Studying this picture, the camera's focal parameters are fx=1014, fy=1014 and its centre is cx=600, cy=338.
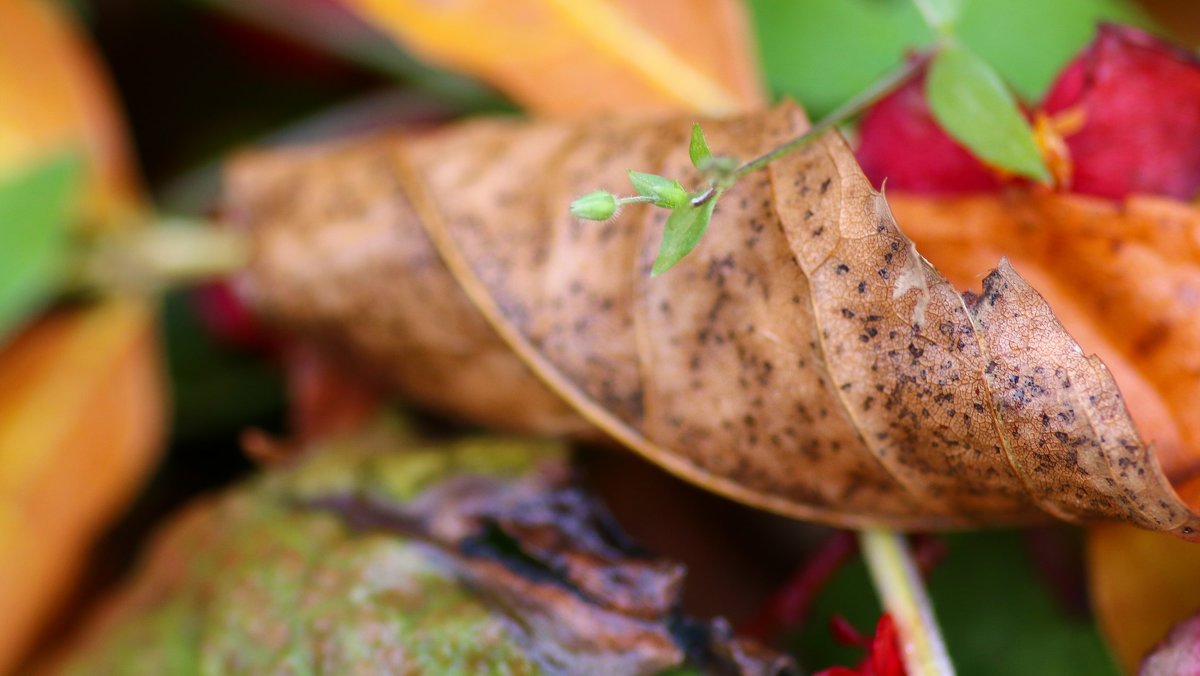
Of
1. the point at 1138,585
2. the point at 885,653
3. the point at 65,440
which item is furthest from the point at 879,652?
the point at 65,440

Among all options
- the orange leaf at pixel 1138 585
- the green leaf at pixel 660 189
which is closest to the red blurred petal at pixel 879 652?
the orange leaf at pixel 1138 585

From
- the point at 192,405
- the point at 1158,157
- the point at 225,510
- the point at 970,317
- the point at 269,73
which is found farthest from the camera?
the point at 269,73

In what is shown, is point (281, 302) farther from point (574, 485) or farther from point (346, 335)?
point (574, 485)

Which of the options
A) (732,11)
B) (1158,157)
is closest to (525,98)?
(732,11)

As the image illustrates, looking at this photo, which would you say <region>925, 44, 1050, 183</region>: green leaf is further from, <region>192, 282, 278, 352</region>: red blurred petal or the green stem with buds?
<region>192, 282, 278, 352</region>: red blurred petal

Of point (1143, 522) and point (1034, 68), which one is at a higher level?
point (1034, 68)

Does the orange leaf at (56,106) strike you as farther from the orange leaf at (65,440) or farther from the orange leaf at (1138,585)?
the orange leaf at (1138,585)

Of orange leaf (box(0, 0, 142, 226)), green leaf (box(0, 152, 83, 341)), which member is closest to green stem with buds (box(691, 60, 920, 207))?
green leaf (box(0, 152, 83, 341))
